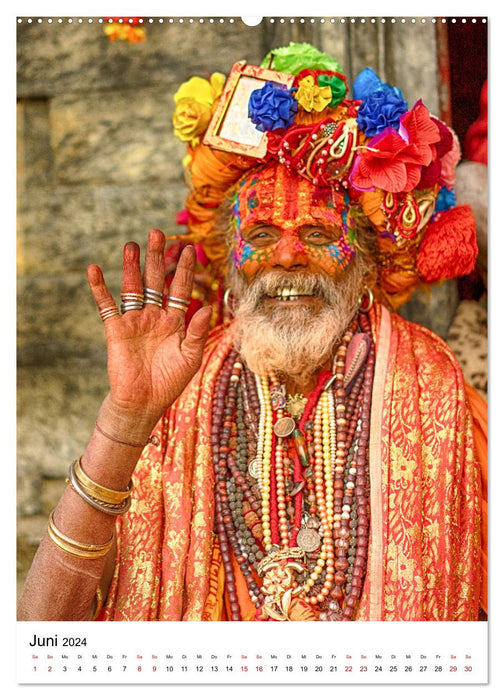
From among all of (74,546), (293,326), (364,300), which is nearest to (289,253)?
(293,326)

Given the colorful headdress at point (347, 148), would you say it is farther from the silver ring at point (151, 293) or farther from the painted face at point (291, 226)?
the silver ring at point (151, 293)

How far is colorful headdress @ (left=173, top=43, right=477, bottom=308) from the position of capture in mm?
2482

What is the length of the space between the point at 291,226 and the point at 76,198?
127cm

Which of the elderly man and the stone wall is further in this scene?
the stone wall

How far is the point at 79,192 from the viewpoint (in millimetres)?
3516

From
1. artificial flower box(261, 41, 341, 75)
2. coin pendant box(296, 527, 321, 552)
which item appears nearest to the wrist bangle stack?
coin pendant box(296, 527, 321, 552)

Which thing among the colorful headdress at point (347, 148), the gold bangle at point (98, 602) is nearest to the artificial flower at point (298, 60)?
the colorful headdress at point (347, 148)

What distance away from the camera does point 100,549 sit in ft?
7.13

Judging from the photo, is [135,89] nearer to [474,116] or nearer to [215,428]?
[474,116]

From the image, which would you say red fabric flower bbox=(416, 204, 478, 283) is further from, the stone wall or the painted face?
the stone wall

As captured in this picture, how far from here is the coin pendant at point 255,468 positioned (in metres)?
2.48

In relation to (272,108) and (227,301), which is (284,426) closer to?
(227,301)

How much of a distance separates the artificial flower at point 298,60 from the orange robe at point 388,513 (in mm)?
848
